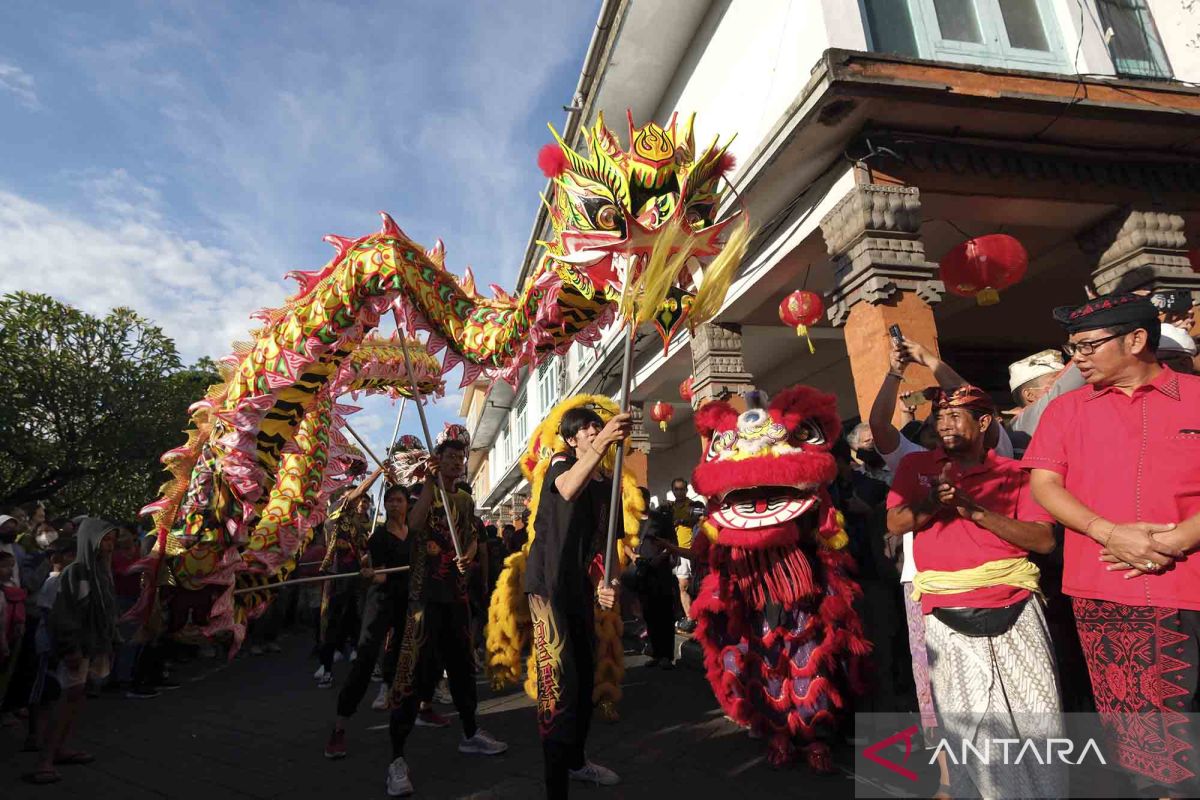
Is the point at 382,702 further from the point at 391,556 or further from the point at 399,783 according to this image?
the point at 399,783

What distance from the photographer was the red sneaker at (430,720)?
15.5 feet

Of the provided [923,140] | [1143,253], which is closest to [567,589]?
[923,140]

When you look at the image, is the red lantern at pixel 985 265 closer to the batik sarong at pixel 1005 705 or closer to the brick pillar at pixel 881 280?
the brick pillar at pixel 881 280

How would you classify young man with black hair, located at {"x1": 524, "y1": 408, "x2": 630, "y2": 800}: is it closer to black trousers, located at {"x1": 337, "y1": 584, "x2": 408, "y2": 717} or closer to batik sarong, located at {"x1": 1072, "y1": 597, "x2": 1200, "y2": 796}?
black trousers, located at {"x1": 337, "y1": 584, "x2": 408, "y2": 717}

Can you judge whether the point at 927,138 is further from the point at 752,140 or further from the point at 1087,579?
the point at 1087,579

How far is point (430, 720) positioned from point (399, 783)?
1.50 metres

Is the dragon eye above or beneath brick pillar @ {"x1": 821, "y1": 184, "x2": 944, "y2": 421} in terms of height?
beneath

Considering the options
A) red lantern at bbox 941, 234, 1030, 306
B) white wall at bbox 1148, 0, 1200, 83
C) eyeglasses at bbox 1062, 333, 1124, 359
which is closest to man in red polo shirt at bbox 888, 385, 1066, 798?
eyeglasses at bbox 1062, 333, 1124, 359

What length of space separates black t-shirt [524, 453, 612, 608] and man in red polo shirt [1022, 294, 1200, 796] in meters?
1.70

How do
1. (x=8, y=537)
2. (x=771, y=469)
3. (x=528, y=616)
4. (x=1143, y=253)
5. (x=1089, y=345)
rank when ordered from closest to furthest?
(x=1089, y=345), (x=771, y=469), (x=528, y=616), (x=8, y=537), (x=1143, y=253)

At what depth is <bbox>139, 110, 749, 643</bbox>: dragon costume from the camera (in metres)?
2.94

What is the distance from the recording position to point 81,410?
16.2m

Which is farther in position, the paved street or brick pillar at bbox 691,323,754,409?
brick pillar at bbox 691,323,754,409

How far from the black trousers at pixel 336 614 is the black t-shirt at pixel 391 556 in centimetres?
192
